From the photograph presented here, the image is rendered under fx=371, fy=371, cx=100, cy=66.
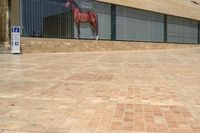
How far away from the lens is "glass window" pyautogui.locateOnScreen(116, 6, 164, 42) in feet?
99.4

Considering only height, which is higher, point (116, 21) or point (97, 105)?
point (116, 21)

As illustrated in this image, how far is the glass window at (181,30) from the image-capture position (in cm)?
3746

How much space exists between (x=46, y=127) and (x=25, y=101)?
1.65 m

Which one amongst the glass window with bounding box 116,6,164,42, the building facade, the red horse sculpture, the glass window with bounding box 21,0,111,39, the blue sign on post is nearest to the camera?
the blue sign on post

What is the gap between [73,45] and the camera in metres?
24.9

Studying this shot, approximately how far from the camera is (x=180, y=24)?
3941 centimetres

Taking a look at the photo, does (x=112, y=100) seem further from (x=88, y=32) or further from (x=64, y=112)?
(x=88, y=32)

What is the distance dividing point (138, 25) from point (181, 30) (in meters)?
8.99

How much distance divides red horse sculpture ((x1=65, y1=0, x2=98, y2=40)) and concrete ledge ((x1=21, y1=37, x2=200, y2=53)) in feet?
3.09

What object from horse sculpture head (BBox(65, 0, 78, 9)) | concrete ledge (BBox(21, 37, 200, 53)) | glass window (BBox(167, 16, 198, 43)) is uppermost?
horse sculpture head (BBox(65, 0, 78, 9))

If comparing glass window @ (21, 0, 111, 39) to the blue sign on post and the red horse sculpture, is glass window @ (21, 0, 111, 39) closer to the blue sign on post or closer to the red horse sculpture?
the red horse sculpture

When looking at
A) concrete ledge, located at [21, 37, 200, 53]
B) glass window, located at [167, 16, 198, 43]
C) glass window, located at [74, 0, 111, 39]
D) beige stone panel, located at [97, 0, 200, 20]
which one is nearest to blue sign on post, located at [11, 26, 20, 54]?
concrete ledge, located at [21, 37, 200, 53]

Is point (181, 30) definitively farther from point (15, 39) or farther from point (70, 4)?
point (15, 39)

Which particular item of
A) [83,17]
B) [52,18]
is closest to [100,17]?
[83,17]
